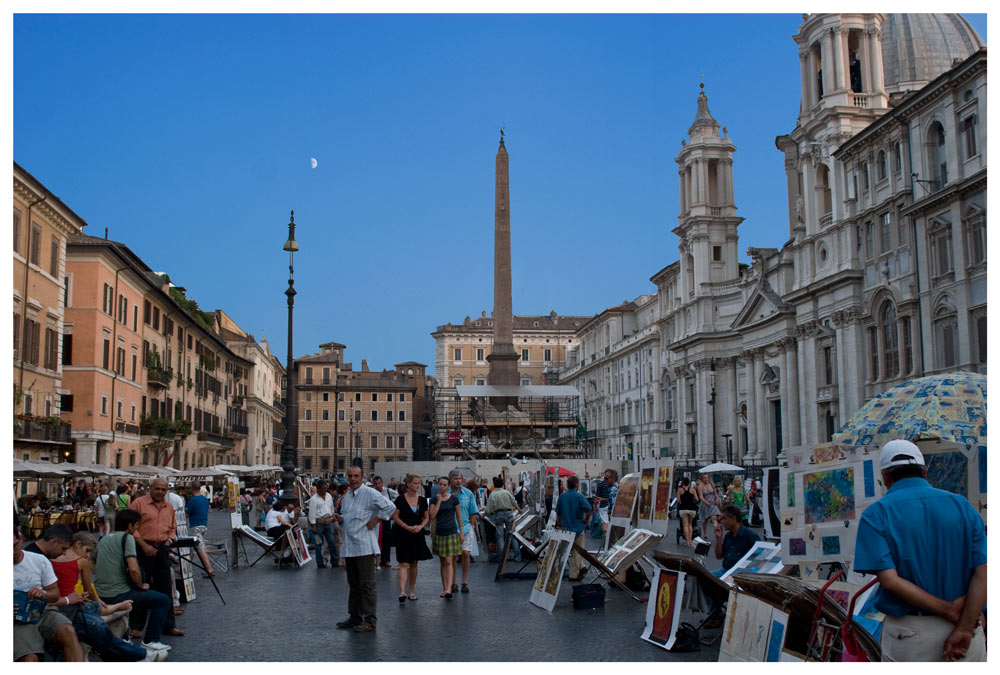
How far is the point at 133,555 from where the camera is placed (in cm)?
835

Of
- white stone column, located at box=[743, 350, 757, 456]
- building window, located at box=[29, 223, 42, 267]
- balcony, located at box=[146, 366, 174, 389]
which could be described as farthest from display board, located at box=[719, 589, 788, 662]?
white stone column, located at box=[743, 350, 757, 456]

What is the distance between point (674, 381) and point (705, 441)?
7.86 metres

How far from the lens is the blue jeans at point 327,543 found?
17.1 m

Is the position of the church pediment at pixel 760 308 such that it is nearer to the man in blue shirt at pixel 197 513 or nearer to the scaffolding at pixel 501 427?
the scaffolding at pixel 501 427

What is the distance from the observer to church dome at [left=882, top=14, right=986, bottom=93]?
4756 centimetres

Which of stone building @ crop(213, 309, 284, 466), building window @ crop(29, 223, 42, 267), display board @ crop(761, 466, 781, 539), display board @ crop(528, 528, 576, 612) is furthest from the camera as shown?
stone building @ crop(213, 309, 284, 466)

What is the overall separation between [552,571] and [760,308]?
4382 centimetres

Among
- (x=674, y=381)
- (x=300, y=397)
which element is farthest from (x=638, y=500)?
(x=300, y=397)

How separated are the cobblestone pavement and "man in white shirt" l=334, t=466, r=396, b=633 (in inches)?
9.8

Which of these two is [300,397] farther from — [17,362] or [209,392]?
[17,362]

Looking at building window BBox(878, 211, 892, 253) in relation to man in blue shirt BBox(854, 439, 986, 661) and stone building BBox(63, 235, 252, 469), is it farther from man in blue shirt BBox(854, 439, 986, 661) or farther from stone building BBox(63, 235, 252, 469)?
man in blue shirt BBox(854, 439, 986, 661)

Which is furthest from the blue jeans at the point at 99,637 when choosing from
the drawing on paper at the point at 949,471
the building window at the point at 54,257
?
the building window at the point at 54,257

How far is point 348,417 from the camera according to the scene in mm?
102938

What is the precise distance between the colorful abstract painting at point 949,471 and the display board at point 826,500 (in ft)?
6.13
